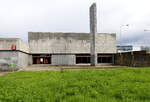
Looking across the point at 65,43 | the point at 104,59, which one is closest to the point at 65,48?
the point at 65,43

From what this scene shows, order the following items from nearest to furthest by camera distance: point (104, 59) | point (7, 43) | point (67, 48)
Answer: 1. point (7, 43)
2. point (67, 48)
3. point (104, 59)

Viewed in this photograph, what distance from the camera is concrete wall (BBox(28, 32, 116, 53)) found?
3389cm

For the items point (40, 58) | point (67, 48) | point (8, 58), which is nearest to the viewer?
point (8, 58)

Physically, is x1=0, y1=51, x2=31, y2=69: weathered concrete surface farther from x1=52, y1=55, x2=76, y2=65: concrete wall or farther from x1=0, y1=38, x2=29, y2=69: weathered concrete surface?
x1=52, y1=55, x2=76, y2=65: concrete wall

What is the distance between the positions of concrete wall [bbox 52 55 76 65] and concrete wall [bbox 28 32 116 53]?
1.15m

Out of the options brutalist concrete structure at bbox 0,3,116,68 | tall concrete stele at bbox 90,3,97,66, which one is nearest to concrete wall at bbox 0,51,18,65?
brutalist concrete structure at bbox 0,3,116,68

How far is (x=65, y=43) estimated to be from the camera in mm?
34781

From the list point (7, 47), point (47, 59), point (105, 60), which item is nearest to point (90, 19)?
point (105, 60)

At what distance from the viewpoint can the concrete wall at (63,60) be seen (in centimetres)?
3416

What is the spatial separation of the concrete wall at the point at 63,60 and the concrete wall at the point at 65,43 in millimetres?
1149

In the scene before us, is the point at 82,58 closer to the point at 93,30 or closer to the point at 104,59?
the point at 104,59

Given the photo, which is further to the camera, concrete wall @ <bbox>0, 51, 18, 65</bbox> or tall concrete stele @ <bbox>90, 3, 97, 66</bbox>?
tall concrete stele @ <bbox>90, 3, 97, 66</bbox>

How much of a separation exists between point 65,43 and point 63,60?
3.94 metres

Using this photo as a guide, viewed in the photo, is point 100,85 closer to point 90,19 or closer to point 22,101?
point 22,101
